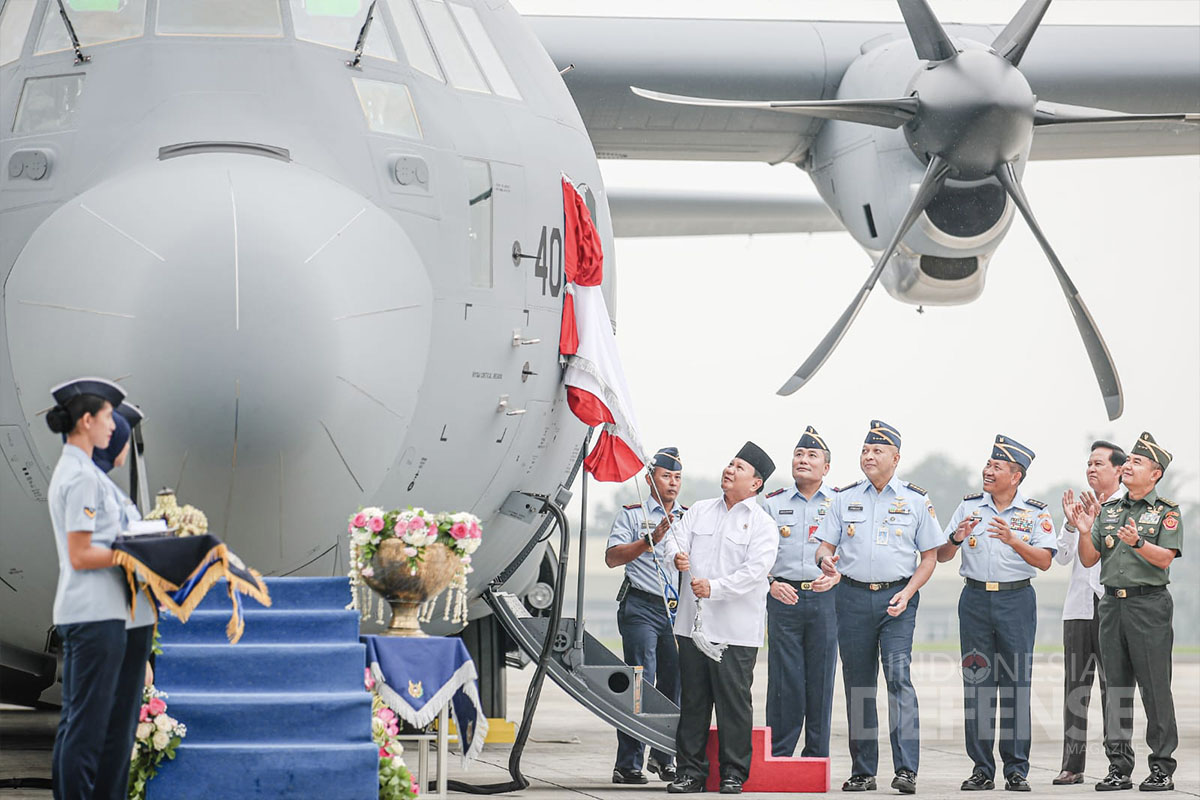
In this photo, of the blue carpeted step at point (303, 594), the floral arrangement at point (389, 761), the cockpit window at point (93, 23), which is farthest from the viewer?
the cockpit window at point (93, 23)

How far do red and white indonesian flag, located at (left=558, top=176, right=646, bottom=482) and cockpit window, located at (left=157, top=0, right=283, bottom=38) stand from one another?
1469 mm

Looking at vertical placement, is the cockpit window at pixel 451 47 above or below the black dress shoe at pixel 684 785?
above

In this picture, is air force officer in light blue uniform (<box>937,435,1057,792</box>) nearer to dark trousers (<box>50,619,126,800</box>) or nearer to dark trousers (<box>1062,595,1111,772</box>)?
dark trousers (<box>1062,595,1111,772</box>)

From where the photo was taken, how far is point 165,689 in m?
5.81

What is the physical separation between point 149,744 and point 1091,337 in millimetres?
5991

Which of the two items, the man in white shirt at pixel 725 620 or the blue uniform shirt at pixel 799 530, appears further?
the blue uniform shirt at pixel 799 530

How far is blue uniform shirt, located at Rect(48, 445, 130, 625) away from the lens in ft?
15.4

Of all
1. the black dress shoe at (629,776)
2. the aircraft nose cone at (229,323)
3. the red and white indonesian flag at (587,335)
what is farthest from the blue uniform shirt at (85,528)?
the black dress shoe at (629,776)

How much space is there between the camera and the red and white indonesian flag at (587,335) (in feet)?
23.2

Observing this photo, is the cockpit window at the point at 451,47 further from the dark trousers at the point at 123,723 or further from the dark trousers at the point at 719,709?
the dark trousers at the point at 123,723

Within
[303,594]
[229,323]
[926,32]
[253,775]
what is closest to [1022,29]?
[926,32]

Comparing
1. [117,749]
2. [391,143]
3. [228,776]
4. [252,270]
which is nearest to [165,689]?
[228,776]

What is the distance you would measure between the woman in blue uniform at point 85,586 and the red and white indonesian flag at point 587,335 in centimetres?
261

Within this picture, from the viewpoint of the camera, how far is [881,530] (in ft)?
26.7
